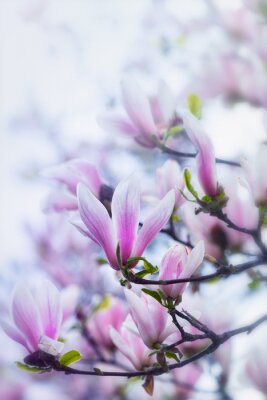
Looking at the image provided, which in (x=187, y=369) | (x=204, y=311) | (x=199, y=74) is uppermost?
(x=199, y=74)

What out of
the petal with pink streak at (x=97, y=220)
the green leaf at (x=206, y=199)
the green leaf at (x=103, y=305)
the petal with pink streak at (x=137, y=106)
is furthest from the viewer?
the green leaf at (x=103, y=305)

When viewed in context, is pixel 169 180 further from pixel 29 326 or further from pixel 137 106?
pixel 29 326

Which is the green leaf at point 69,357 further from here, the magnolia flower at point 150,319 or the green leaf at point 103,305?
the green leaf at point 103,305

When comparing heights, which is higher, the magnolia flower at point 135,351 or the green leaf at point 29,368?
the green leaf at point 29,368

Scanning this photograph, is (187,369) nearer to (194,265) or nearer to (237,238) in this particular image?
(237,238)

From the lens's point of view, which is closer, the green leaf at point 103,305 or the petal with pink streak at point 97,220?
the petal with pink streak at point 97,220

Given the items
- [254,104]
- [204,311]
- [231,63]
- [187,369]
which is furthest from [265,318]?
[231,63]

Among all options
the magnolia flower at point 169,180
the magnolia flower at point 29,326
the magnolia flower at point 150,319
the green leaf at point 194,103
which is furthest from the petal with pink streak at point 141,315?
the green leaf at point 194,103
